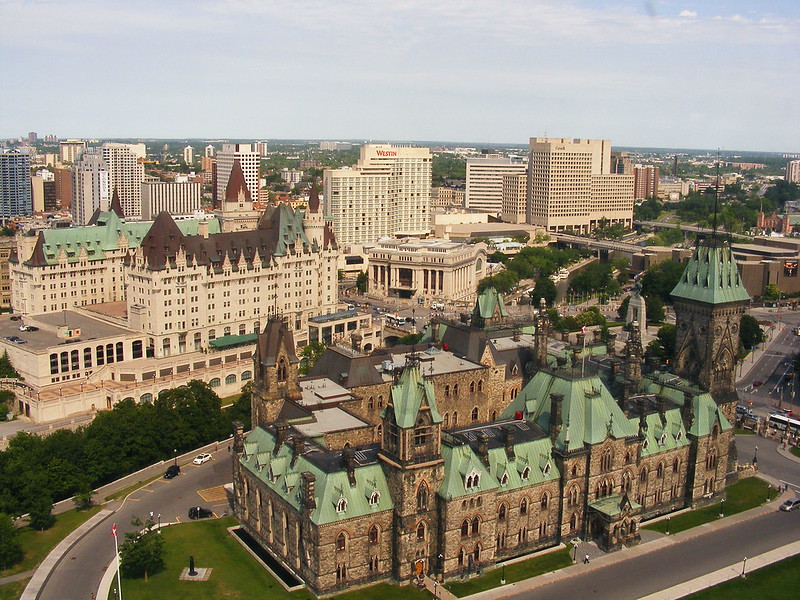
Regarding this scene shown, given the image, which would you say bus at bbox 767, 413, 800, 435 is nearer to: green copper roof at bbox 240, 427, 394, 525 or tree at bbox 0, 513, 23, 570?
green copper roof at bbox 240, 427, 394, 525

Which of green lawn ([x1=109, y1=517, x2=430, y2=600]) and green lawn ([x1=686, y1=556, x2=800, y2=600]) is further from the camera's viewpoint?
green lawn ([x1=686, y1=556, x2=800, y2=600])

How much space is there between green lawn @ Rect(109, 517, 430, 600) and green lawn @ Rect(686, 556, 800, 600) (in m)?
31.6

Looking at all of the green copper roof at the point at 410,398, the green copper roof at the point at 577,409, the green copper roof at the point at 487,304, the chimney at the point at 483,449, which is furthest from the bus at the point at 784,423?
the green copper roof at the point at 410,398

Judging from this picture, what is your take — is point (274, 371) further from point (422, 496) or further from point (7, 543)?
point (7, 543)

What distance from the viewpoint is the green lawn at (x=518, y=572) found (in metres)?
90.8

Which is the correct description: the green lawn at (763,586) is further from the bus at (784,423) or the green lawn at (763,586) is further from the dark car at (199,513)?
the dark car at (199,513)

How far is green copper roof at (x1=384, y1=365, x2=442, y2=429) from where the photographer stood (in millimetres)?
87750

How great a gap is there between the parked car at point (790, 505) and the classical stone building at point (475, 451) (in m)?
7.90

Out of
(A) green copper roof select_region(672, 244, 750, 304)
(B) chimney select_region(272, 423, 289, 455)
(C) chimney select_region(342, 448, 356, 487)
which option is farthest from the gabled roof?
(A) green copper roof select_region(672, 244, 750, 304)

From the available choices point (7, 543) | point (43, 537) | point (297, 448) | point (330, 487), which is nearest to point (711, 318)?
point (330, 487)

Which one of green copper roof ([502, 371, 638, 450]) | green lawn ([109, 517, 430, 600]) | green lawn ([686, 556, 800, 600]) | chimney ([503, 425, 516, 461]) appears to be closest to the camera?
green lawn ([109, 517, 430, 600])

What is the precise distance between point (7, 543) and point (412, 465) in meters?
46.5

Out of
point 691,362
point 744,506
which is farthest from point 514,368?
point 744,506

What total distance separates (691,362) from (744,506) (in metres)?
20.6
